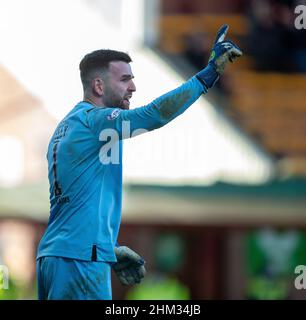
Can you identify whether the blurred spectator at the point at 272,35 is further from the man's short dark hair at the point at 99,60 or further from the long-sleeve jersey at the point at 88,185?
the long-sleeve jersey at the point at 88,185

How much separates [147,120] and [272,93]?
13.2m

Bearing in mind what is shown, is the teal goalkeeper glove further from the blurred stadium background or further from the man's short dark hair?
the blurred stadium background

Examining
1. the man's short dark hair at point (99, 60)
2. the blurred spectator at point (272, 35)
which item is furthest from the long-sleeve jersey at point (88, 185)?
the blurred spectator at point (272, 35)

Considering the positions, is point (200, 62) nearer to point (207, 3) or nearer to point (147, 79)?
point (147, 79)

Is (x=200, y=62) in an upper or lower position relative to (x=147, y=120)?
upper

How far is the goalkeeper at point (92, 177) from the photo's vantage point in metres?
5.62

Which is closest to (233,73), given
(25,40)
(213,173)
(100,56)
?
(213,173)

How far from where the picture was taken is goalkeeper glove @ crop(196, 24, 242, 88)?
557cm

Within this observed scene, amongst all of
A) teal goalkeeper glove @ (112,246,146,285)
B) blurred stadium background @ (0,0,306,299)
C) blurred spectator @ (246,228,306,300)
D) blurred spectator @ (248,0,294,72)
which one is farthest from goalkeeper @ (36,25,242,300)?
blurred spectator @ (248,0,294,72)

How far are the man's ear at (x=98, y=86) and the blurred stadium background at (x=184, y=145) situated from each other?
9347 millimetres

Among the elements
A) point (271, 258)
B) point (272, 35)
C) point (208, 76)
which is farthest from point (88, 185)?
point (272, 35)

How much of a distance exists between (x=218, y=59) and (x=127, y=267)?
113 centimetres

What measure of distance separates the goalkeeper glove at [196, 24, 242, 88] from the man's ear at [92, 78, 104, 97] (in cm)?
47

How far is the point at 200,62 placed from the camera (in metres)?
18.6
